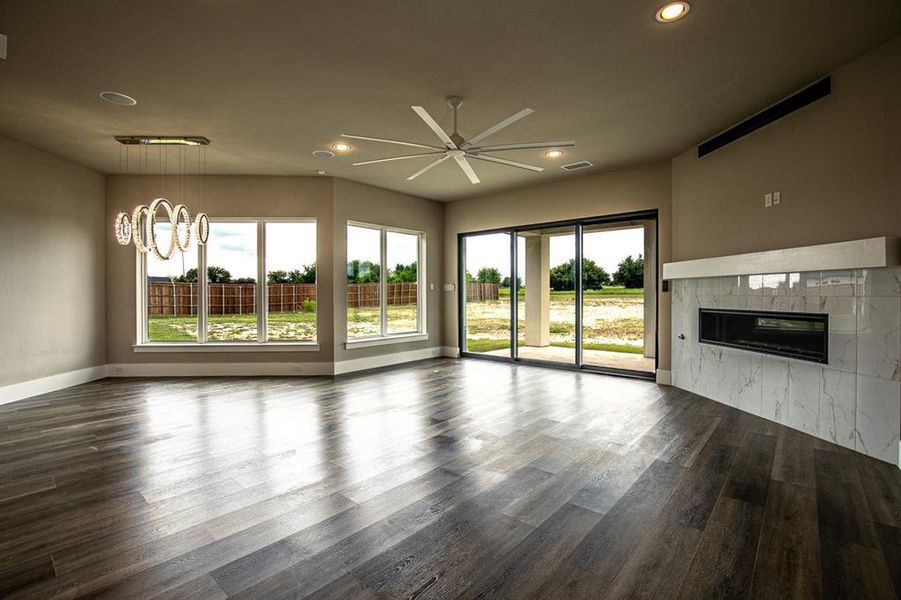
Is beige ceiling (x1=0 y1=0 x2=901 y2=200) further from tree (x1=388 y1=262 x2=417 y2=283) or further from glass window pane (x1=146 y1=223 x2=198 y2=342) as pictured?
tree (x1=388 y1=262 x2=417 y2=283)

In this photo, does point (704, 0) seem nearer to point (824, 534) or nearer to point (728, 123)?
point (728, 123)

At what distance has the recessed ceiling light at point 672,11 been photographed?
2.61 metres

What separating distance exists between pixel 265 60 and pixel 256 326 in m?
4.32

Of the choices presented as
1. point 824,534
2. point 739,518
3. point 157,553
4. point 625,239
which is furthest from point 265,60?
point 625,239

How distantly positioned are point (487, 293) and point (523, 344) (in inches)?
46.1

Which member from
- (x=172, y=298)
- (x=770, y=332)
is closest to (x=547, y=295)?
(x=770, y=332)

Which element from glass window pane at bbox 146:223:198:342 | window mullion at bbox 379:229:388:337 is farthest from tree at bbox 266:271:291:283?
window mullion at bbox 379:229:388:337

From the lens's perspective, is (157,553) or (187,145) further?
(187,145)

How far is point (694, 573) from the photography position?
1.90 meters

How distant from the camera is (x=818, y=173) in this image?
12.1 feet

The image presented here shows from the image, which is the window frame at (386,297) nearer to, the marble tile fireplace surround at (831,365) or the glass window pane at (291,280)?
the glass window pane at (291,280)

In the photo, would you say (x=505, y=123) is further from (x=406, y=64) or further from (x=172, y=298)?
(x=172, y=298)

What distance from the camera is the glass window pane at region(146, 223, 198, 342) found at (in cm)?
644

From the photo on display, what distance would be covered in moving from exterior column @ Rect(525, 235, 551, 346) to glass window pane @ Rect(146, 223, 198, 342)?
548 centimetres
